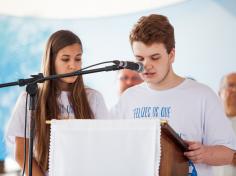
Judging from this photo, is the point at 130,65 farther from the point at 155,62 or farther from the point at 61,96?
the point at 61,96

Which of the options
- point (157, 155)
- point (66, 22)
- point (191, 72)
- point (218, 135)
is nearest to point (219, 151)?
point (218, 135)

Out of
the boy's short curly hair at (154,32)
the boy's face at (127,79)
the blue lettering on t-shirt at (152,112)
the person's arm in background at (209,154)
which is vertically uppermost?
the boy's short curly hair at (154,32)

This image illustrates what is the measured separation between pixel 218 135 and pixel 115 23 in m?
1.16

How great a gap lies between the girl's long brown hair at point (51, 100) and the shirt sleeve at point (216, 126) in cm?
78

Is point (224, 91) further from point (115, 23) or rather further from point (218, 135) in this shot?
point (115, 23)

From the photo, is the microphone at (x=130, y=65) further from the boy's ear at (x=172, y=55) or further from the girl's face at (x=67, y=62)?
the girl's face at (x=67, y=62)

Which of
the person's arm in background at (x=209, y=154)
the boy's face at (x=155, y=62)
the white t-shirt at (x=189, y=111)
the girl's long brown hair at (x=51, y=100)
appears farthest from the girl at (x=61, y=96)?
the person's arm in background at (x=209, y=154)

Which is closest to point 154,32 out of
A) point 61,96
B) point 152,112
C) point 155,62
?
point 155,62

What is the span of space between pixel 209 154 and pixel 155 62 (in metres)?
0.61

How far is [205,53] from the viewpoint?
2893mm

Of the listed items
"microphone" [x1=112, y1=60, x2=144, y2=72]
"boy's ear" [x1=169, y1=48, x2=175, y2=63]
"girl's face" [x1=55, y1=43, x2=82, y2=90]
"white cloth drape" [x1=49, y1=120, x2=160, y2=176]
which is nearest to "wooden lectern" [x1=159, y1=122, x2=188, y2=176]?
"white cloth drape" [x1=49, y1=120, x2=160, y2=176]

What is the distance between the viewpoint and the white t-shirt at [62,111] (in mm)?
2857

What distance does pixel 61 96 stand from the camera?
297cm

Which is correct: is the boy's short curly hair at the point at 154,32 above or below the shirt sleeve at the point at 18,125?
above
